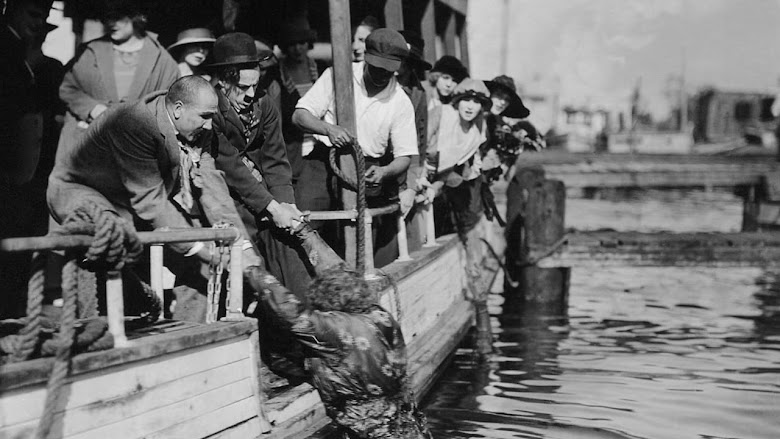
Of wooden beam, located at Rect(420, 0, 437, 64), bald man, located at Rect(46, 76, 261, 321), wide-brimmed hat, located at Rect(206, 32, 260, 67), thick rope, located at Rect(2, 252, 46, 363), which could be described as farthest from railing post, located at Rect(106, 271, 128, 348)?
wooden beam, located at Rect(420, 0, 437, 64)

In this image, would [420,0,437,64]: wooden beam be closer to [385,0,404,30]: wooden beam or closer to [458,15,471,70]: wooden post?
[385,0,404,30]: wooden beam

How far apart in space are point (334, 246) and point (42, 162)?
7.24ft

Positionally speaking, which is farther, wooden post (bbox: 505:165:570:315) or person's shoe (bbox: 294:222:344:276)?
wooden post (bbox: 505:165:570:315)

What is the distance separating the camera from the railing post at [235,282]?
4695 millimetres

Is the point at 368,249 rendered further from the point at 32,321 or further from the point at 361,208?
the point at 32,321

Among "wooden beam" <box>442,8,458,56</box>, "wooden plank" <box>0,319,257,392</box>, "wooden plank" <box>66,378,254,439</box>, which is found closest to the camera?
"wooden plank" <box>0,319,257,392</box>

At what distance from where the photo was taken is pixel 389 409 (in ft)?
16.2

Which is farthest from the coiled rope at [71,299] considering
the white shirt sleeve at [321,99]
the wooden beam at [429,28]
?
the wooden beam at [429,28]

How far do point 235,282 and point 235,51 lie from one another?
1647mm

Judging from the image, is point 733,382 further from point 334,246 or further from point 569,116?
point 569,116

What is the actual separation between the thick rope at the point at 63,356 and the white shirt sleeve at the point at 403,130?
3.64 meters

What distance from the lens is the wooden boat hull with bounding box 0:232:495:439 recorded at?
11.5 ft

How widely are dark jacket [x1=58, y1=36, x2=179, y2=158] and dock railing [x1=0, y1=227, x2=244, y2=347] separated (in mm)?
2055

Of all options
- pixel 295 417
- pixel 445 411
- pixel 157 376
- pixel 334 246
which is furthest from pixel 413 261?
pixel 157 376
